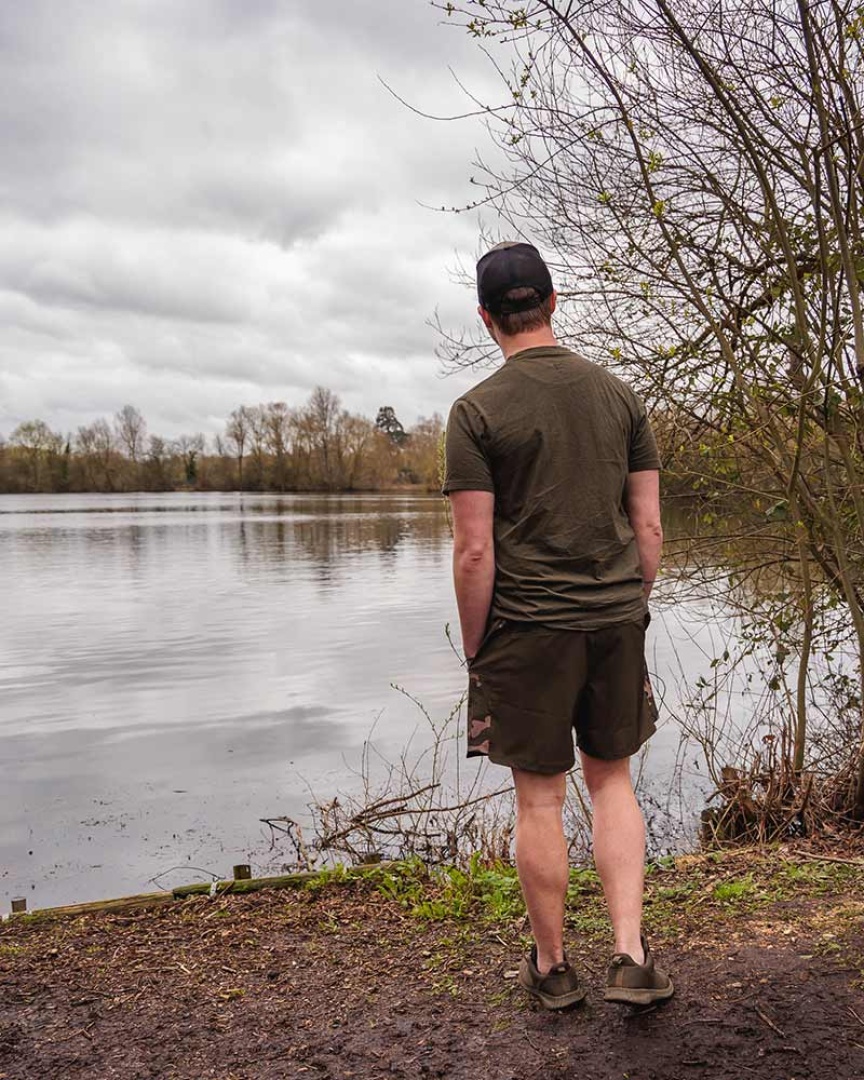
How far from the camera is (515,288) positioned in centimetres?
302

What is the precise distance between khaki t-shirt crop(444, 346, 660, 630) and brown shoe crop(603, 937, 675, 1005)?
3.39 ft

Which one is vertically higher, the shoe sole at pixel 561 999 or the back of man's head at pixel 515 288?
the back of man's head at pixel 515 288

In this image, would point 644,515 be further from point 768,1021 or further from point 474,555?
point 768,1021

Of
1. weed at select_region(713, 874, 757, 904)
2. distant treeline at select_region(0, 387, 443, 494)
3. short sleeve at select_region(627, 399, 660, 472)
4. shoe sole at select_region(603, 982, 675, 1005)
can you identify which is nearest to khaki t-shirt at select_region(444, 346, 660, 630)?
short sleeve at select_region(627, 399, 660, 472)

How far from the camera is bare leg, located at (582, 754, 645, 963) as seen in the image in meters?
3.01

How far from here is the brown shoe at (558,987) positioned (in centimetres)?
304

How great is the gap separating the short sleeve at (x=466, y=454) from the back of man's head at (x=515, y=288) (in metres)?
0.35

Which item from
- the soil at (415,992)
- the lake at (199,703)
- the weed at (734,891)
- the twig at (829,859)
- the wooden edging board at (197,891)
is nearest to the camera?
the soil at (415,992)

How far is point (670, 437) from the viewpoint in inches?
276

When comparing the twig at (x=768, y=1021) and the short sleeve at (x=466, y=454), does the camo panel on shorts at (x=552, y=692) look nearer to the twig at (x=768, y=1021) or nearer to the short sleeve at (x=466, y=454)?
the short sleeve at (x=466, y=454)

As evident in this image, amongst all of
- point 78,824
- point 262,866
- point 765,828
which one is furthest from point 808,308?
point 78,824

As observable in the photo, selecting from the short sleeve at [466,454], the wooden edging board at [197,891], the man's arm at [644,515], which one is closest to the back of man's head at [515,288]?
the short sleeve at [466,454]

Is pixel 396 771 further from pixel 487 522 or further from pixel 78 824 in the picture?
pixel 487 522

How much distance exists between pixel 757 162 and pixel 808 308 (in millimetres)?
1134
